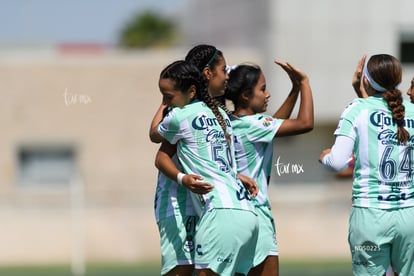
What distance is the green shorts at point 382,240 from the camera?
7551 millimetres

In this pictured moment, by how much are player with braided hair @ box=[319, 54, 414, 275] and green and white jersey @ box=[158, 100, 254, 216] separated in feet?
1.92

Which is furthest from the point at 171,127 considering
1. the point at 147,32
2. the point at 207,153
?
the point at 147,32

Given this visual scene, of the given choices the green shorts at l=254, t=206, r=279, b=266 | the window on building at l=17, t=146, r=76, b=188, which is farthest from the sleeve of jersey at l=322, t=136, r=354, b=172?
the window on building at l=17, t=146, r=76, b=188

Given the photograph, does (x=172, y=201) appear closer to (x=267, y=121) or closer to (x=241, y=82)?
(x=267, y=121)

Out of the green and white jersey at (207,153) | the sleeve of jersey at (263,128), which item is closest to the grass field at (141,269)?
the sleeve of jersey at (263,128)

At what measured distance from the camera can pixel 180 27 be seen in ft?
270

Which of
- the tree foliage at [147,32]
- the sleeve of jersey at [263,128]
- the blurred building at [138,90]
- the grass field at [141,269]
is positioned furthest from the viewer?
the tree foliage at [147,32]

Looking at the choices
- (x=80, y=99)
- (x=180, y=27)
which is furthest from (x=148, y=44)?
(x=80, y=99)

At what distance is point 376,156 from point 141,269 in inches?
552

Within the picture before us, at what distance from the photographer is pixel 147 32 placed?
7181 centimetres

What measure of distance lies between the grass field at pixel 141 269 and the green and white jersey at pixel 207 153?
10.9 metres

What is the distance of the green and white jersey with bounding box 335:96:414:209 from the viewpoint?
25.0 feet

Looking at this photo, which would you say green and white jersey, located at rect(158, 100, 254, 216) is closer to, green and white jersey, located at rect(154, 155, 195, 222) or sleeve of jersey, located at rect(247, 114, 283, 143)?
green and white jersey, located at rect(154, 155, 195, 222)

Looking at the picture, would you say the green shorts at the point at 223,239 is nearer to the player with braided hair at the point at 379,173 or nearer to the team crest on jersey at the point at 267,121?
the player with braided hair at the point at 379,173
